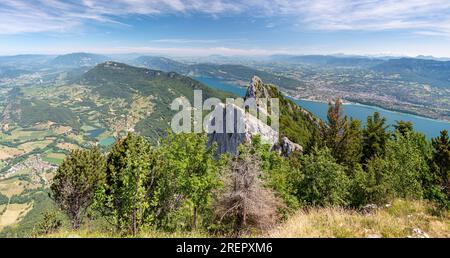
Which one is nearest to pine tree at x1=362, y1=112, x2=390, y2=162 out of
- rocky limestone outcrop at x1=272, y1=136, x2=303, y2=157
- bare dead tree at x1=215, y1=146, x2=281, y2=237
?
rocky limestone outcrop at x1=272, y1=136, x2=303, y2=157

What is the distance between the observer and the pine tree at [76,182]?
79.8 ft

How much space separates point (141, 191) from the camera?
11938 mm

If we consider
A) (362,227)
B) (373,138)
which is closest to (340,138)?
(373,138)

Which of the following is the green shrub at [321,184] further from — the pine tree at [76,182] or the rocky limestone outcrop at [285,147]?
the rocky limestone outcrop at [285,147]

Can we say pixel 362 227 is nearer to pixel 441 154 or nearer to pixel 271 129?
pixel 441 154

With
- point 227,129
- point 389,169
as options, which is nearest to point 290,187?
point 389,169

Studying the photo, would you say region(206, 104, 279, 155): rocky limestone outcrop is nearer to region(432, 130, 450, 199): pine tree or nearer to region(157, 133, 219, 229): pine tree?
region(432, 130, 450, 199): pine tree

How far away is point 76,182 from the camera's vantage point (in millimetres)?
24469

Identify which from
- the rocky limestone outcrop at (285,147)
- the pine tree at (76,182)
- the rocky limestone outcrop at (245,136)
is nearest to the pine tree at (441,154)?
the rocky limestone outcrop at (245,136)

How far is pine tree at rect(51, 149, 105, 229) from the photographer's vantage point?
24322 mm
